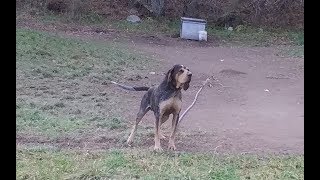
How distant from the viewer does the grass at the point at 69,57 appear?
423 inches

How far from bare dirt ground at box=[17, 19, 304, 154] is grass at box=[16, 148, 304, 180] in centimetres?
59

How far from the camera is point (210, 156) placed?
16.0 feet

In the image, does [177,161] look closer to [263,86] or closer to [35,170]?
[35,170]

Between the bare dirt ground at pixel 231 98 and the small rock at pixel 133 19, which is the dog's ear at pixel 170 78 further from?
the small rock at pixel 133 19

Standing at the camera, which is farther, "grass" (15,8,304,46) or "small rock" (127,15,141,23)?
"small rock" (127,15,141,23)

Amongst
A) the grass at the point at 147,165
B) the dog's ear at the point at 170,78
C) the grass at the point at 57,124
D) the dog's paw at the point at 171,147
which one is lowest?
the grass at the point at 57,124

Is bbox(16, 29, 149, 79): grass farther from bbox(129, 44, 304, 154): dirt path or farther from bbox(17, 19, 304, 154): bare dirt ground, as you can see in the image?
bbox(129, 44, 304, 154): dirt path

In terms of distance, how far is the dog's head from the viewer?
504cm

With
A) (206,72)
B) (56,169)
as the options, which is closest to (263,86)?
(206,72)

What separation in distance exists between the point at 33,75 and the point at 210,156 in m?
6.05

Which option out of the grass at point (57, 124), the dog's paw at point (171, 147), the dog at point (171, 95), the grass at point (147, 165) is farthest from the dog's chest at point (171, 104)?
the grass at point (57, 124)

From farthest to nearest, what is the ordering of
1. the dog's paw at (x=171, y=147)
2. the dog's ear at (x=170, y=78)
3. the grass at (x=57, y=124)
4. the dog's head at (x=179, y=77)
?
the grass at (x=57, y=124) → the dog's paw at (x=171, y=147) → the dog's ear at (x=170, y=78) → the dog's head at (x=179, y=77)

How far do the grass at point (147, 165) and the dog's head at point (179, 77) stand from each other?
2.17 ft

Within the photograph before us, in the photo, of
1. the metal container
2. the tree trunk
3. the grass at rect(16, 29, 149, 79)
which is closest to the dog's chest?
the grass at rect(16, 29, 149, 79)
